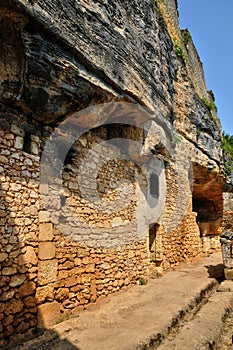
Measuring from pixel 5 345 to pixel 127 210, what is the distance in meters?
4.40

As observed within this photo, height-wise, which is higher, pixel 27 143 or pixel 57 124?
pixel 57 124

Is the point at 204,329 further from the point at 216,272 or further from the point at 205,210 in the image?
the point at 205,210

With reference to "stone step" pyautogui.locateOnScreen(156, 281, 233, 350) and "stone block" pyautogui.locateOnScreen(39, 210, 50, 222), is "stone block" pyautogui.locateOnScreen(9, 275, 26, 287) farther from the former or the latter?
"stone step" pyautogui.locateOnScreen(156, 281, 233, 350)

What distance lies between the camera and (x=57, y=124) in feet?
18.2

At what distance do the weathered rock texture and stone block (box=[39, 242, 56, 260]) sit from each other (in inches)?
0.6

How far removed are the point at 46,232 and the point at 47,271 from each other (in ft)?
2.13

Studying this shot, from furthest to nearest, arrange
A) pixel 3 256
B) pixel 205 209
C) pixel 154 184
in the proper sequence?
1. pixel 205 209
2. pixel 154 184
3. pixel 3 256

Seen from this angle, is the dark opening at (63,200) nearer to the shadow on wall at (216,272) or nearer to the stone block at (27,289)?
the stone block at (27,289)

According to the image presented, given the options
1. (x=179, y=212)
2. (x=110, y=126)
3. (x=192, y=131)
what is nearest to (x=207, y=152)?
(x=192, y=131)

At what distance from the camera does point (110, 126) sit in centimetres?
744

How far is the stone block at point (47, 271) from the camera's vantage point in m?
4.80

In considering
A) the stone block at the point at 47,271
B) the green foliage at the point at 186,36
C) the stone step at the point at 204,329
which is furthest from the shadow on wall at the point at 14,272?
the green foliage at the point at 186,36

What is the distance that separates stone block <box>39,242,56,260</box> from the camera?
488 centimetres

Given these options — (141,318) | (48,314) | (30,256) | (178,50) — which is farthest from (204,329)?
(178,50)
